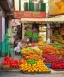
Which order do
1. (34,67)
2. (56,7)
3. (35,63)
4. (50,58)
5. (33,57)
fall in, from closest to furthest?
(34,67) < (35,63) < (50,58) < (33,57) < (56,7)

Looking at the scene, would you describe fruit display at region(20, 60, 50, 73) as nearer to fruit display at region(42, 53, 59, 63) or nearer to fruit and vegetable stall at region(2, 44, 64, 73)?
fruit and vegetable stall at region(2, 44, 64, 73)

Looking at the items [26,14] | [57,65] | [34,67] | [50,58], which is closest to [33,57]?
[50,58]

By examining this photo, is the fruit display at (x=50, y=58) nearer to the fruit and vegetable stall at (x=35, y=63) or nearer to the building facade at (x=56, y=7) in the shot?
the fruit and vegetable stall at (x=35, y=63)

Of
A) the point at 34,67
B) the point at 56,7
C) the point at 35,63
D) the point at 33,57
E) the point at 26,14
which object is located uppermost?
the point at 56,7

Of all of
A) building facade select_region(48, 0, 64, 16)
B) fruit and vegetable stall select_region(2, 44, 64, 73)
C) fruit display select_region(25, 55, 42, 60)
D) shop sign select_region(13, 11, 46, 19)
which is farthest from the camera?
shop sign select_region(13, 11, 46, 19)

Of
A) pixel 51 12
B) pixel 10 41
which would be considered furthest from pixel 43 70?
pixel 51 12

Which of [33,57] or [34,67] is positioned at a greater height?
[33,57]

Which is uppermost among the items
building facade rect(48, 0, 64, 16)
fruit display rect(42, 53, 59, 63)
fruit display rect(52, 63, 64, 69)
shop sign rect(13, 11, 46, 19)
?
building facade rect(48, 0, 64, 16)

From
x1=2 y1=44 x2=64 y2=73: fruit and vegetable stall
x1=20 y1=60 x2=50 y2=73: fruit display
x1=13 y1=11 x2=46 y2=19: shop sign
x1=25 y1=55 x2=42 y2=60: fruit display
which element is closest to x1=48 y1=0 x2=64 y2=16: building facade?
x1=13 y1=11 x2=46 y2=19: shop sign

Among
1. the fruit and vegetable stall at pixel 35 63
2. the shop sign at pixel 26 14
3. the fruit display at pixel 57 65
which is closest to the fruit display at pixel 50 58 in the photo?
the fruit and vegetable stall at pixel 35 63

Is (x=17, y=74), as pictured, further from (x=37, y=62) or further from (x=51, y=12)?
(x=51, y=12)

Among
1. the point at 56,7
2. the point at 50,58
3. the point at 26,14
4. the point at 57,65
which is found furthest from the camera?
the point at 56,7

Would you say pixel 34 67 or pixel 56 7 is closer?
pixel 34 67

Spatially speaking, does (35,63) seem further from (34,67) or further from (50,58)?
(50,58)
